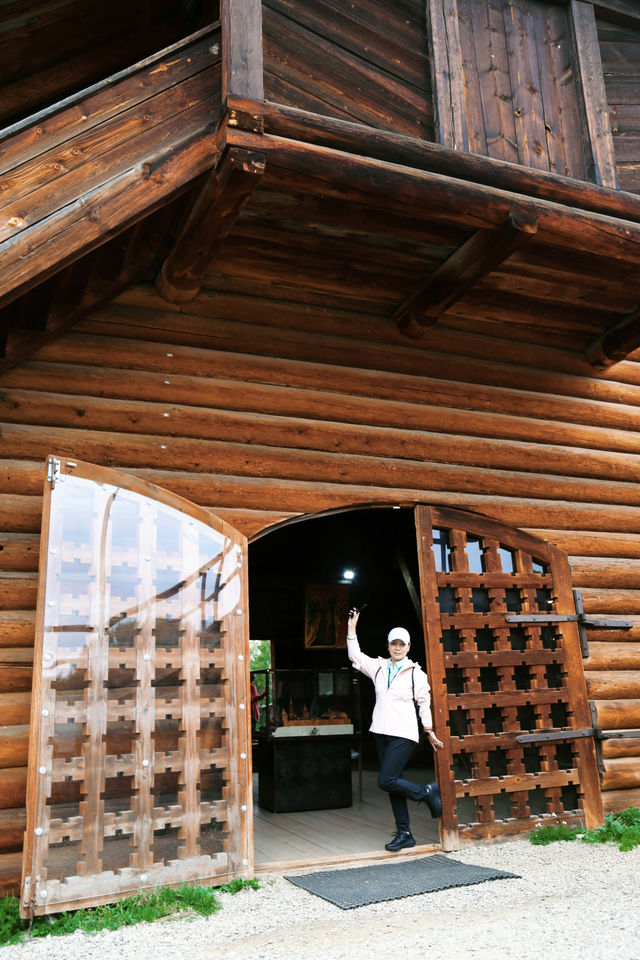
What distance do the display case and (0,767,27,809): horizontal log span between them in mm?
3904

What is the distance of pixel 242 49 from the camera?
207 inches

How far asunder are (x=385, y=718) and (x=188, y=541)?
2.39 metres

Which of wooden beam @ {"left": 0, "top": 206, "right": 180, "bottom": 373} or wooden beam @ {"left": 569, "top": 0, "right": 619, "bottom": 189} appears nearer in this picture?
wooden beam @ {"left": 0, "top": 206, "right": 180, "bottom": 373}

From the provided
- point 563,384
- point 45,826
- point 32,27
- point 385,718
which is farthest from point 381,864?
point 32,27

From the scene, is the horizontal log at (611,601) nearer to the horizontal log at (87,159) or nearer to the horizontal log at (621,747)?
the horizontal log at (621,747)

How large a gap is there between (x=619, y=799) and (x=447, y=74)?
648cm

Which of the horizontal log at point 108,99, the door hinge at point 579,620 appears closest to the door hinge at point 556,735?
the door hinge at point 579,620

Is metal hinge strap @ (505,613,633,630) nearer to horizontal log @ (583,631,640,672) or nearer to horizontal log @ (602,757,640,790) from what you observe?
horizontal log @ (583,631,640,672)

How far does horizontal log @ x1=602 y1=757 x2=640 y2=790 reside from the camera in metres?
6.91

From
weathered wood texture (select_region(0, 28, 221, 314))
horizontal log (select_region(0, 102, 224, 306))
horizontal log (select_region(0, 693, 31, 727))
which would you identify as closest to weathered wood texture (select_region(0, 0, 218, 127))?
weathered wood texture (select_region(0, 28, 221, 314))

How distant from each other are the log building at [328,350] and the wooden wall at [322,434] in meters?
0.02

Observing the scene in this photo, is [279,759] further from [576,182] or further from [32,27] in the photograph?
[32,27]

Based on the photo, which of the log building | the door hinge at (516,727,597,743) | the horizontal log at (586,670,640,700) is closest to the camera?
the log building

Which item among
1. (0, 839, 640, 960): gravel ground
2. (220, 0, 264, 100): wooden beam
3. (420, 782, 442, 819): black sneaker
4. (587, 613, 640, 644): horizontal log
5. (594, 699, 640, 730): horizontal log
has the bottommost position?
(0, 839, 640, 960): gravel ground
